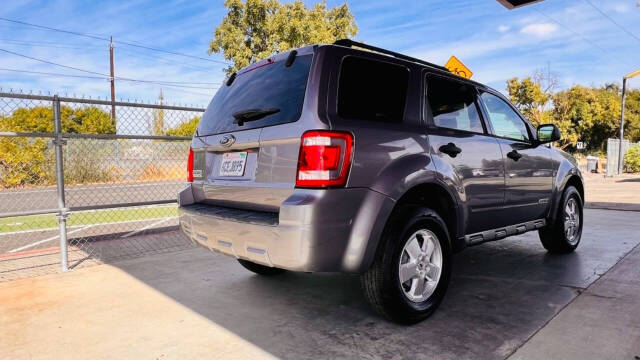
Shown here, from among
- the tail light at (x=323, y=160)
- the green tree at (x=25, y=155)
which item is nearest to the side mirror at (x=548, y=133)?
the tail light at (x=323, y=160)

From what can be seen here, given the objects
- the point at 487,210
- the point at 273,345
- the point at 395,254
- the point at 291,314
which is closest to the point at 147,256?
the point at 291,314

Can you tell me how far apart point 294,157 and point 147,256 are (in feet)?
11.2

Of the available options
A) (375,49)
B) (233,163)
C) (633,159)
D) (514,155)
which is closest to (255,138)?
(233,163)

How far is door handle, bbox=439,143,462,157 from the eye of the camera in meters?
3.26

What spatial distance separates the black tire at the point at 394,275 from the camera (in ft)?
9.20

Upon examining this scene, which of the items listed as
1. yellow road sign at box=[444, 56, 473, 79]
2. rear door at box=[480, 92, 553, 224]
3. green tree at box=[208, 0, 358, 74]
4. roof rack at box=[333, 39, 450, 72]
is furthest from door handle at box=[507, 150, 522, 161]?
green tree at box=[208, 0, 358, 74]

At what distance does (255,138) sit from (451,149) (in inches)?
59.3

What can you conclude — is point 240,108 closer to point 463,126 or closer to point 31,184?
point 463,126

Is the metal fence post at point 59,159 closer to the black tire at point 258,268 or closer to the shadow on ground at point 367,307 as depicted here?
the shadow on ground at point 367,307

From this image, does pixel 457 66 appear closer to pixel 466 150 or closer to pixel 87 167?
pixel 466 150

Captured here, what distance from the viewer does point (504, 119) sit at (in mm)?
4285

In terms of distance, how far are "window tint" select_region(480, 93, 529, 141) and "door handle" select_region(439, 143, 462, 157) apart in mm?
872

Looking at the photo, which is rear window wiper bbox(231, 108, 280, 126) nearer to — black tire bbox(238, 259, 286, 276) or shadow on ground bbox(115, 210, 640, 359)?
shadow on ground bbox(115, 210, 640, 359)

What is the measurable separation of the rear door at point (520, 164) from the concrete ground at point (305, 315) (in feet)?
2.07
